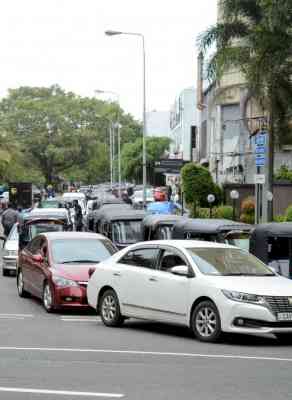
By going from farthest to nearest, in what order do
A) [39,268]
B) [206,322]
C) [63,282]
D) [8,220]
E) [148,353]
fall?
[8,220] → [39,268] → [63,282] → [206,322] → [148,353]

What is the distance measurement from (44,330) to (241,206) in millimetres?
26622

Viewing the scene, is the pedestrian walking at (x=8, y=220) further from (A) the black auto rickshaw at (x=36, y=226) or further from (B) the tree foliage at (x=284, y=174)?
(B) the tree foliage at (x=284, y=174)

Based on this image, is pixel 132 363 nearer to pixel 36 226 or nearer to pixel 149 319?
pixel 149 319

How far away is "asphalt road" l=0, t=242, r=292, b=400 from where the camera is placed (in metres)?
9.48

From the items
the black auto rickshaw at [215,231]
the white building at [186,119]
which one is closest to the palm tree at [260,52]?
the black auto rickshaw at [215,231]

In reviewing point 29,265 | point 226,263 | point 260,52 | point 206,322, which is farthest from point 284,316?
point 260,52

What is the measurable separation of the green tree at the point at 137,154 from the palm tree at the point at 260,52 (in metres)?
64.5

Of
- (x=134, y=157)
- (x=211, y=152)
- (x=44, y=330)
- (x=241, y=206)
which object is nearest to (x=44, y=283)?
(x=44, y=330)

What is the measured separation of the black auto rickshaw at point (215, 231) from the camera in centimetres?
1988

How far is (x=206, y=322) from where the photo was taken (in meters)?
13.9

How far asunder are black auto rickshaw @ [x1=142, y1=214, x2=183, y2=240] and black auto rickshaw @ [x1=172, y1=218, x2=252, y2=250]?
239 cm

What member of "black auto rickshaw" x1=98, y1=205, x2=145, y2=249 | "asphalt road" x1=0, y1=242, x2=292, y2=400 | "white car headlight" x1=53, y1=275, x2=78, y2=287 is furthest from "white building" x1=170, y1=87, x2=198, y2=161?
→ "asphalt road" x1=0, y1=242, x2=292, y2=400

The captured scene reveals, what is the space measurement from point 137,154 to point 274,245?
8114 centimetres

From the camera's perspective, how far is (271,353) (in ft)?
42.1
